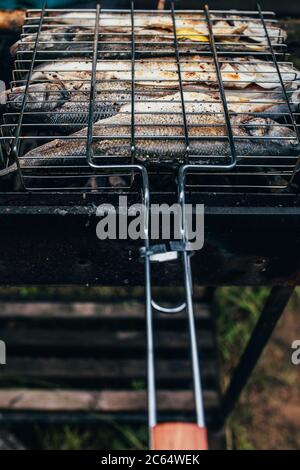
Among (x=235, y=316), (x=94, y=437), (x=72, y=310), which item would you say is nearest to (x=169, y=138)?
(x=72, y=310)

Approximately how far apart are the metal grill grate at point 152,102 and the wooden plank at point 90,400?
1.55 metres

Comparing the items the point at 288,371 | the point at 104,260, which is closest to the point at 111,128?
the point at 104,260

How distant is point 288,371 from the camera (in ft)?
10.9

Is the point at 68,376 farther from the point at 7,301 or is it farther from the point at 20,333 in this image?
the point at 7,301

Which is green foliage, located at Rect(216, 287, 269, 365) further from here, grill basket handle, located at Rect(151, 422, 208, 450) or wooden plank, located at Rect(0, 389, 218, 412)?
grill basket handle, located at Rect(151, 422, 208, 450)

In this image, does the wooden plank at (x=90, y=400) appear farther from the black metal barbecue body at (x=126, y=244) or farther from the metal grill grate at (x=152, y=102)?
the metal grill grate at (x=152, y=102)

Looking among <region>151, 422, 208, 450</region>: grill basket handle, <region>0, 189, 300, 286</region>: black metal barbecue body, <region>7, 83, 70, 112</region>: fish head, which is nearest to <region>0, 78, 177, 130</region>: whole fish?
<region>7, 83, 70, 112</region>: fish head

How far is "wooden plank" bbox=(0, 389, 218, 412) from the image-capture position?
112 inches

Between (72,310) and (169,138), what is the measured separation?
184 cm

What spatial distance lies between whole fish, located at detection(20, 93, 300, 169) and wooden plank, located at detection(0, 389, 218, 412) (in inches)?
66.3

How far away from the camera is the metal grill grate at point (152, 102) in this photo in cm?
164

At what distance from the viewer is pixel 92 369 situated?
301cm

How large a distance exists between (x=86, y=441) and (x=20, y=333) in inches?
29.9

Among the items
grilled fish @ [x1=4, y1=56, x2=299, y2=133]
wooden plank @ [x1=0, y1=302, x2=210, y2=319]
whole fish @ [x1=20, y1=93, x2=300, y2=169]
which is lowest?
wooden plank @ [x1=0, y1=302, x2=210, y2=319]
